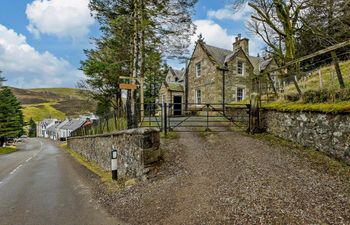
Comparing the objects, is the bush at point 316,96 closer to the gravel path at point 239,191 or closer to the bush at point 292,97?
the bush at point 292,97

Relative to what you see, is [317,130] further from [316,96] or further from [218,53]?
[218,53]

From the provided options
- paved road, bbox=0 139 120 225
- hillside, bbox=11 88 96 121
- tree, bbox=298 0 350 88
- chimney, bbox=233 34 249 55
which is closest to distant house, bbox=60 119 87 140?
hillside, bbox=11 88 96 121

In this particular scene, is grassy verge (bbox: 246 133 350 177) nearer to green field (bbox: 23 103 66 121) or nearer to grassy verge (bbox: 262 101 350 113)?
grassy verge (bbox: 262 101 350 113)

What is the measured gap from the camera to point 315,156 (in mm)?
6293

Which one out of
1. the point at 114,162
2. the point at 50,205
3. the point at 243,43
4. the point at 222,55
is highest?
the point at 243,43

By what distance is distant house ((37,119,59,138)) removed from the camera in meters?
81.4

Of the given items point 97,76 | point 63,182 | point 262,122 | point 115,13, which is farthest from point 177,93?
point 63,182

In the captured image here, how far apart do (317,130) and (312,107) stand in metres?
0.72

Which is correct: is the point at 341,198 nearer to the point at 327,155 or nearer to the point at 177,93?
the point at 327,155

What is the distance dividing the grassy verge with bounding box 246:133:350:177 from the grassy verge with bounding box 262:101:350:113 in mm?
1213

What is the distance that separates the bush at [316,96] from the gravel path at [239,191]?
1838mm

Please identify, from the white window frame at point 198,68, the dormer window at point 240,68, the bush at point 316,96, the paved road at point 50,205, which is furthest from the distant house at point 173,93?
the bush at point 316,96

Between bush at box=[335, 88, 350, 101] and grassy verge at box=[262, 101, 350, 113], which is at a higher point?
bush at box=[335, 88, 350, 101]

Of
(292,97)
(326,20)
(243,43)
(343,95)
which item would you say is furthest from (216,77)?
(343,95)
